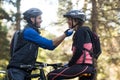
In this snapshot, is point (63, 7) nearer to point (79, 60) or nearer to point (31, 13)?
point (31, 13)

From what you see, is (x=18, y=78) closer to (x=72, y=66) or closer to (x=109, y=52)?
(x=72, y=66)

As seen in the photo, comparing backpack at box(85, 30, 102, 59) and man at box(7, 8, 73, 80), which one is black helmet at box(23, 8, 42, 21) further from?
backpack at box(85, 30, 102, 59)

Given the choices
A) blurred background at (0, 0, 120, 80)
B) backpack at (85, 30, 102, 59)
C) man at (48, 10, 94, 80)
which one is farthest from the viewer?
blurred background at (0, 0, 120, 80)

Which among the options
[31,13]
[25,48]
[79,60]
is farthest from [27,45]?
[79,60]

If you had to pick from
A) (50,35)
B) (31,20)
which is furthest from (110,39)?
(31,20)

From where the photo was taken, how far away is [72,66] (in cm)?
598

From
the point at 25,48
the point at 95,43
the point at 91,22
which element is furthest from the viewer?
the point at 91,22

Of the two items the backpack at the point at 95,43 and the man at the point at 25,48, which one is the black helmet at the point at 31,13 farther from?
the backpack at the point at 95,43

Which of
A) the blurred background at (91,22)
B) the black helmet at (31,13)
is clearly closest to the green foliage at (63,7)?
the blurred background at (91,22)

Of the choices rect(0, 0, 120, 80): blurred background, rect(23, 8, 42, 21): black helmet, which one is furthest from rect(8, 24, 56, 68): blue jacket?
rect(0, 0, 120, 80): blurred background

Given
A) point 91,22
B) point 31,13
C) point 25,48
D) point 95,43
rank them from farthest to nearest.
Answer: point 91,22 < point 31,13 < point 25,48 < point 95,43

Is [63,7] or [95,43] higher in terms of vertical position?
[95,43]

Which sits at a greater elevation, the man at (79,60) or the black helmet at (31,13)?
the black helmet at (31,13)

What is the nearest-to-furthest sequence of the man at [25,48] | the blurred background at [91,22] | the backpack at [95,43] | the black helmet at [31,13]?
the backpack at [95,43], the man at [25,48], the black helmet at [31,13], the blurred background at [91,22]
